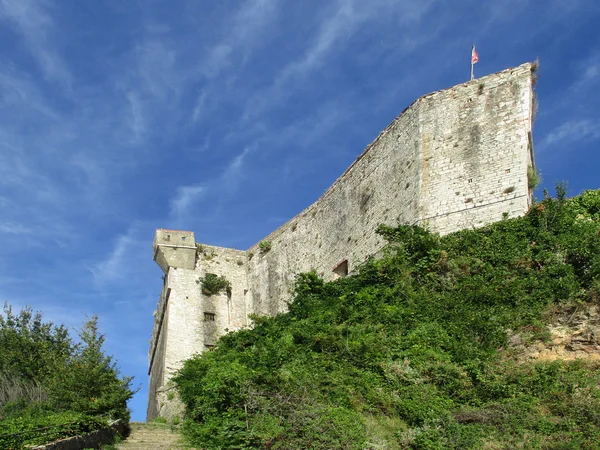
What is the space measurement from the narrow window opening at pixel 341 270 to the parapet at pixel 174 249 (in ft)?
20.9

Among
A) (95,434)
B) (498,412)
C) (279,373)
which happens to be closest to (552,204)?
(498,412)

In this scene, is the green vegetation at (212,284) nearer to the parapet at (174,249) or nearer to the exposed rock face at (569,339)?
the parapet at (174,249)

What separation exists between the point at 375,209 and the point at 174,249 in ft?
28.5

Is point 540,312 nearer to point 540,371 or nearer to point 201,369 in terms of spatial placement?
point 540,371

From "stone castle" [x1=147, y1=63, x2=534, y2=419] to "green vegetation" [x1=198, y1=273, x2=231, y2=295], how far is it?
0.55 feet

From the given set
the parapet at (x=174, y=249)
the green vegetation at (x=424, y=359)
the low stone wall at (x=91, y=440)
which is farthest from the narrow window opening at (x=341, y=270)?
the low stone wall at (x=91, y=440)

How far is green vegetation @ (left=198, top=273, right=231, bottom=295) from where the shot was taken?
24734 millimetres

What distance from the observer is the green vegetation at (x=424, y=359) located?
10180 mm

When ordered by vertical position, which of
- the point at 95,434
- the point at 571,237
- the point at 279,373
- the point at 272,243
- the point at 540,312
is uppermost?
the point at 272,243

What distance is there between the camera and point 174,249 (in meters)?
25.2

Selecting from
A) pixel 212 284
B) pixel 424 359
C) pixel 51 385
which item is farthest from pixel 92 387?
pixel 212 284

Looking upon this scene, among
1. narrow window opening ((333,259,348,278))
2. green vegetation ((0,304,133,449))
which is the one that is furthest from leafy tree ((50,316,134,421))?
narrow window opening ((333,259,348,278))

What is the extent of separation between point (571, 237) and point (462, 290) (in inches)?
103

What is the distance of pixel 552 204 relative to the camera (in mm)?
15406
